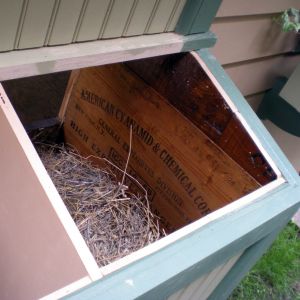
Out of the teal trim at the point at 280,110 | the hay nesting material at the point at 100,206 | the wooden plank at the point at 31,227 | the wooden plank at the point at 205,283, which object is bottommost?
the wooden plank at the point at 205,283

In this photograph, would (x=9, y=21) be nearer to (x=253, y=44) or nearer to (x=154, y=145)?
(x=154, y=145)

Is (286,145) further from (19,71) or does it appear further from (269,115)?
(19,71)

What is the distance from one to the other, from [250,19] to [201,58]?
784mm

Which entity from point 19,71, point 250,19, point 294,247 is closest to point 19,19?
point 19,71

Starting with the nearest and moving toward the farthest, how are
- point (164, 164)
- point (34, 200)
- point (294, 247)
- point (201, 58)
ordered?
point (34, 200) → point (201, 58) → point (164, 164) → point (294, 247)

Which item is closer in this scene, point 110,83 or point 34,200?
point 34,200

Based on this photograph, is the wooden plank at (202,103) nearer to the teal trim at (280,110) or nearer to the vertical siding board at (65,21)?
the vertical siding board at (65,21)

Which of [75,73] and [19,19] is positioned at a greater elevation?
[75,73]

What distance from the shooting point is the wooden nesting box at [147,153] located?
35.7 inches

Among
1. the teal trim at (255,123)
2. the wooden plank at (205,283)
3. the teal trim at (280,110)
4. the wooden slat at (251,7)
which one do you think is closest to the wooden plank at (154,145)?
the teal trim at (255,123)

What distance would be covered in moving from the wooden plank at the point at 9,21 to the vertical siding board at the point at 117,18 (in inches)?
10.4

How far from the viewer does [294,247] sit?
272 cm

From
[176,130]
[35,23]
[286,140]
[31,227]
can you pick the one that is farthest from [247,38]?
[31,227]

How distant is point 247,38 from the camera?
218 centimetres
